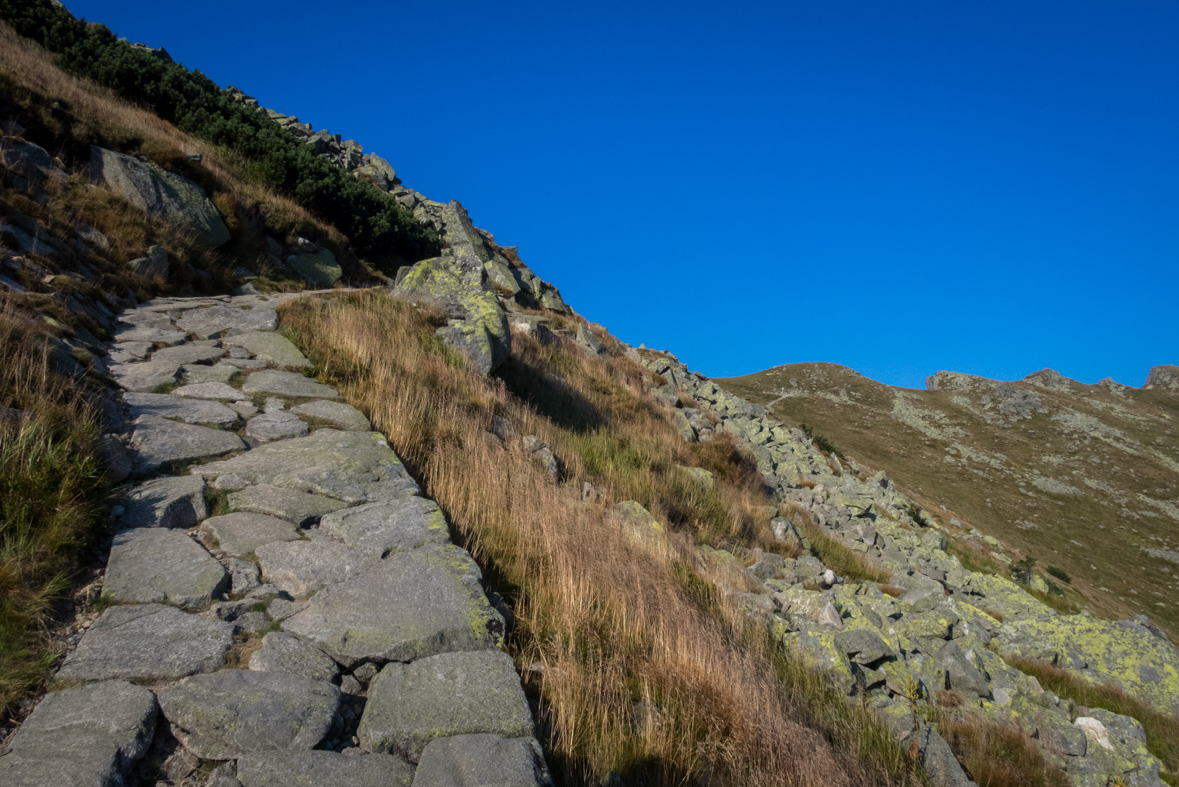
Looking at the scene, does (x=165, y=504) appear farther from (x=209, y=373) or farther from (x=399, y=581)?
(x=209, y=373)

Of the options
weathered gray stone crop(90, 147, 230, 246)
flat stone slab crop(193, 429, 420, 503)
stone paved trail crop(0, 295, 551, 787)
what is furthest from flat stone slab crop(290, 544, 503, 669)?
weathered gray stone crop(90, 147, 230, 246)

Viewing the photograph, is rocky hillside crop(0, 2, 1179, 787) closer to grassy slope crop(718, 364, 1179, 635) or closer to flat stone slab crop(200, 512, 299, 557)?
flat stone slab crop(200, 512, 299, 557)

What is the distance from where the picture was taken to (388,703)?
2.01 m

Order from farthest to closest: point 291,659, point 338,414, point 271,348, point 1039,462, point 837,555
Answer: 1. point 1039,462
2. point 837,555
3. point 271,348
4. point 338,414
5. point 291,659

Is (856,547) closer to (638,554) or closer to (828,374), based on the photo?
(638,554)

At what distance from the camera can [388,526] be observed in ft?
10.8

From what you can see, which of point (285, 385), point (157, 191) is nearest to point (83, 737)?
point (285, 385)

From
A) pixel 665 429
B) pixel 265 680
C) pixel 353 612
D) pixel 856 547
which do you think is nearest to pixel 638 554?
pixel 353 612

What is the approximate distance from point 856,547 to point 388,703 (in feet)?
37.3

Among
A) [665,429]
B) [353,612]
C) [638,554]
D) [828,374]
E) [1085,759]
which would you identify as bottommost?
[1085,759]

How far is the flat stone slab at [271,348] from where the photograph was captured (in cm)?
586

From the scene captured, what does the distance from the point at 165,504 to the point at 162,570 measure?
0.65 meters

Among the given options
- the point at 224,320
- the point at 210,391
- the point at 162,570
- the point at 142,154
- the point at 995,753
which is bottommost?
the point at 995,753

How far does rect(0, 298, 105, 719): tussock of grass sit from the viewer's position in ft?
6.14
